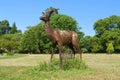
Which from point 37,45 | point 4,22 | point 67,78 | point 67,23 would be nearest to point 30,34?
point 37,45

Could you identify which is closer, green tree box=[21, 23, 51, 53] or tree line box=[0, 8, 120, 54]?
tree line box=[0, 8, 120, 54]

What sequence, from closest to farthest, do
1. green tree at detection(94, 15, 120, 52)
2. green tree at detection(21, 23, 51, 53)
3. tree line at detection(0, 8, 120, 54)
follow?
1. tree line at detection(0, 8, 120, 54)
2. green tree at detection(21, 23, 51, 53)
3. green tree at detection(94, 15, 120, 52)

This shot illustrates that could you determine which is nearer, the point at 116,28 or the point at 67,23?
the point at 67,23

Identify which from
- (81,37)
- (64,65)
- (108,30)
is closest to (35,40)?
(81,37)

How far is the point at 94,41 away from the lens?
3580 inches

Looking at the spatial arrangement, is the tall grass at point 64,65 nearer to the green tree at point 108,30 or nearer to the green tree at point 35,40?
the green tree at point 35,40

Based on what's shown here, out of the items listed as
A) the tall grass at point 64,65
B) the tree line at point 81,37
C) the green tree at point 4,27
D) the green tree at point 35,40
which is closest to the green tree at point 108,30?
the tree line at point 81,37

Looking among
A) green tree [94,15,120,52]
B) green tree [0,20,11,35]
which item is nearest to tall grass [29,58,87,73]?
green tree [94,15,120,52]

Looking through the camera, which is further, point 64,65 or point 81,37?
point 81,37

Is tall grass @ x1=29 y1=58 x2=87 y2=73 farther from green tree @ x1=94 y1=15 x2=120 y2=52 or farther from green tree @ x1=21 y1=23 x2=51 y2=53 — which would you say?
green tree @ x1=94 y1=15 x2=120 y2=52

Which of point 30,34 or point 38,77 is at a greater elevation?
point 30,34

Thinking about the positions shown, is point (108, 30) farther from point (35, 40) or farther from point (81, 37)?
point (35, 40)

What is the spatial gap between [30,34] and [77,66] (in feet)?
242

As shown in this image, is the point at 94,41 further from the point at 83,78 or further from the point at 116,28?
the point at 83,78
